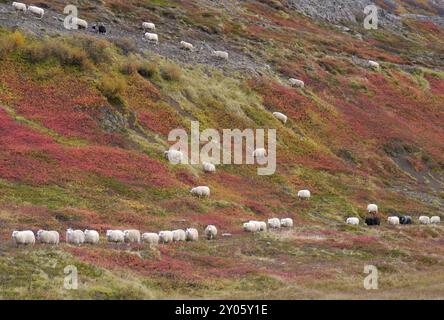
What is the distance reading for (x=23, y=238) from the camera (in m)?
33.4

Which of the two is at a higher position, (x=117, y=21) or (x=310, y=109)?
(x=117, y=21)

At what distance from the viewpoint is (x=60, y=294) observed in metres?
26.1

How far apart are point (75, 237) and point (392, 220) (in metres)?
27.4

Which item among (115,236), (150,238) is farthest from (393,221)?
(115,236)

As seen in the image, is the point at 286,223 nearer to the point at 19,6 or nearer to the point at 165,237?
the point at 165,237

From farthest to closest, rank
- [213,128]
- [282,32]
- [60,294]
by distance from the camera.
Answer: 1. [282,32]
2. [213,128]
3. [60,294]

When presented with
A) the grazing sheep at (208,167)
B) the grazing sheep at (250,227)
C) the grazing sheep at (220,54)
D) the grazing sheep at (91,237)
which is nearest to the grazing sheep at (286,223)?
the grazing sheep at (250,227)

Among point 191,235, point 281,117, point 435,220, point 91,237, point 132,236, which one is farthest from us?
point 281,117

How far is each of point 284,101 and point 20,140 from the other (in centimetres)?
3163

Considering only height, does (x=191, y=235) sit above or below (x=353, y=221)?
above

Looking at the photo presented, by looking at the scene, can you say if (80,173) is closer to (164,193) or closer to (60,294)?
(164,193)

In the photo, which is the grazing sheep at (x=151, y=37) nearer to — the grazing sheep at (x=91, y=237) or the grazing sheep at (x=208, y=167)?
the grazing sheep at (x=208, y=167)

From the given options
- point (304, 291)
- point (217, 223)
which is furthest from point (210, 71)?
point (304, 291)

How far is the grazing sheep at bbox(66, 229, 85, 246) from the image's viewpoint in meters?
35.5
